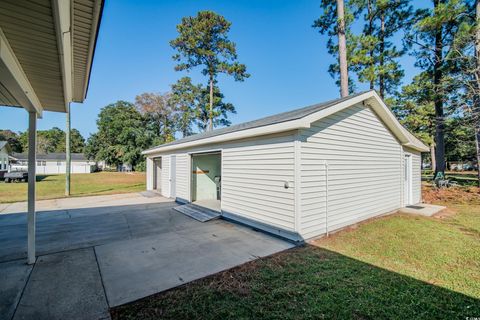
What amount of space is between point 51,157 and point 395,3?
53743 millimetres

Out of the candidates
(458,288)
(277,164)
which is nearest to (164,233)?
(277,164)

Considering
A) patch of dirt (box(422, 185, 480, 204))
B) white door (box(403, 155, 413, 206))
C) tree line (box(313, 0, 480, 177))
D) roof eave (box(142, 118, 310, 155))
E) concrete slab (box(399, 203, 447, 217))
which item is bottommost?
concrete slab (box(399, 203, 447, 217))

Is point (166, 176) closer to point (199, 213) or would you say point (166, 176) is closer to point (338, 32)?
point (199, 213)

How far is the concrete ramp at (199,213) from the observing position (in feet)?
22.1

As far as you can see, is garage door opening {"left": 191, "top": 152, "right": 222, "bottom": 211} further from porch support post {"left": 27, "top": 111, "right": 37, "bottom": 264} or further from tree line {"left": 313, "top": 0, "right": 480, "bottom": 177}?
tree line {"left": 313, "top": 0, "right": 480, "bottom": 177}

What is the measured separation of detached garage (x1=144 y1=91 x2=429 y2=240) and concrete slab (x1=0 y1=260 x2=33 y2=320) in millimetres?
4326

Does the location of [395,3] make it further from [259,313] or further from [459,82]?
[259,313]

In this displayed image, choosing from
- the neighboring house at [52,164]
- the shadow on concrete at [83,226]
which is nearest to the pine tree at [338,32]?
the shadow on concrete at [83,226]

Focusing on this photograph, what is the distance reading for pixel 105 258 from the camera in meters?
3.88

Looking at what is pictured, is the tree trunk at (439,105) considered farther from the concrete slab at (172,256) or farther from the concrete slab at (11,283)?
the concrete slab at (11,283)

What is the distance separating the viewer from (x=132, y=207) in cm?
850

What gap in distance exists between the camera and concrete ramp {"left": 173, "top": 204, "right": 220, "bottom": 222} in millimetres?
6739

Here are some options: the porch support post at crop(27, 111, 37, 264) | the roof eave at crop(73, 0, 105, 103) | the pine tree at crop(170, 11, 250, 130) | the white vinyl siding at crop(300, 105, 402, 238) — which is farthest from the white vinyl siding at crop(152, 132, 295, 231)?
the pine tree at crop(170, 11, 250, 130)

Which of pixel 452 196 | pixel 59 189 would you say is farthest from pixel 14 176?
pixel 452 196
